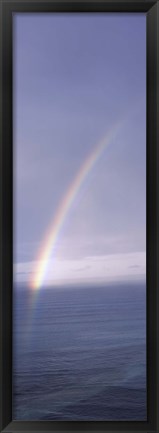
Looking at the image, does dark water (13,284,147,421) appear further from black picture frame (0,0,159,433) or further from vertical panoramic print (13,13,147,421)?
black picture frame (0,0,159,433)

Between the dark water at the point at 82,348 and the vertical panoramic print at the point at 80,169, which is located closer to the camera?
the vertical panoramic print at the point at 80,169

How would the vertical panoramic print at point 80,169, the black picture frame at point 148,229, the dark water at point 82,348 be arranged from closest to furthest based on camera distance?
the black picture frame at point 148,229 < the vertical panoramic print at point 80,169 < the dark water at point 82,348

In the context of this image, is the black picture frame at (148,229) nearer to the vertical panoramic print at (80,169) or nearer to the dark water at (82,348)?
the vertical panoramic print at (80,169)

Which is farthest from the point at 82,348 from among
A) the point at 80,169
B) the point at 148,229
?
the point at 148,229

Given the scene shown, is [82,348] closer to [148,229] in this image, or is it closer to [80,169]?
[80,169]

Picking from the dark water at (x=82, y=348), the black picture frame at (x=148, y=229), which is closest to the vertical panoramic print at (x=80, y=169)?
the dark water at (x=82, y=348)

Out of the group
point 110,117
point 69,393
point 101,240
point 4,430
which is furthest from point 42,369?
point 4,430

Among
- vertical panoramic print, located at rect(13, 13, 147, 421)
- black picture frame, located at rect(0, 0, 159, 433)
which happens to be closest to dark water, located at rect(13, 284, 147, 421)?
vertical panoramic print, located at rect(13, 13, 147, 421)
